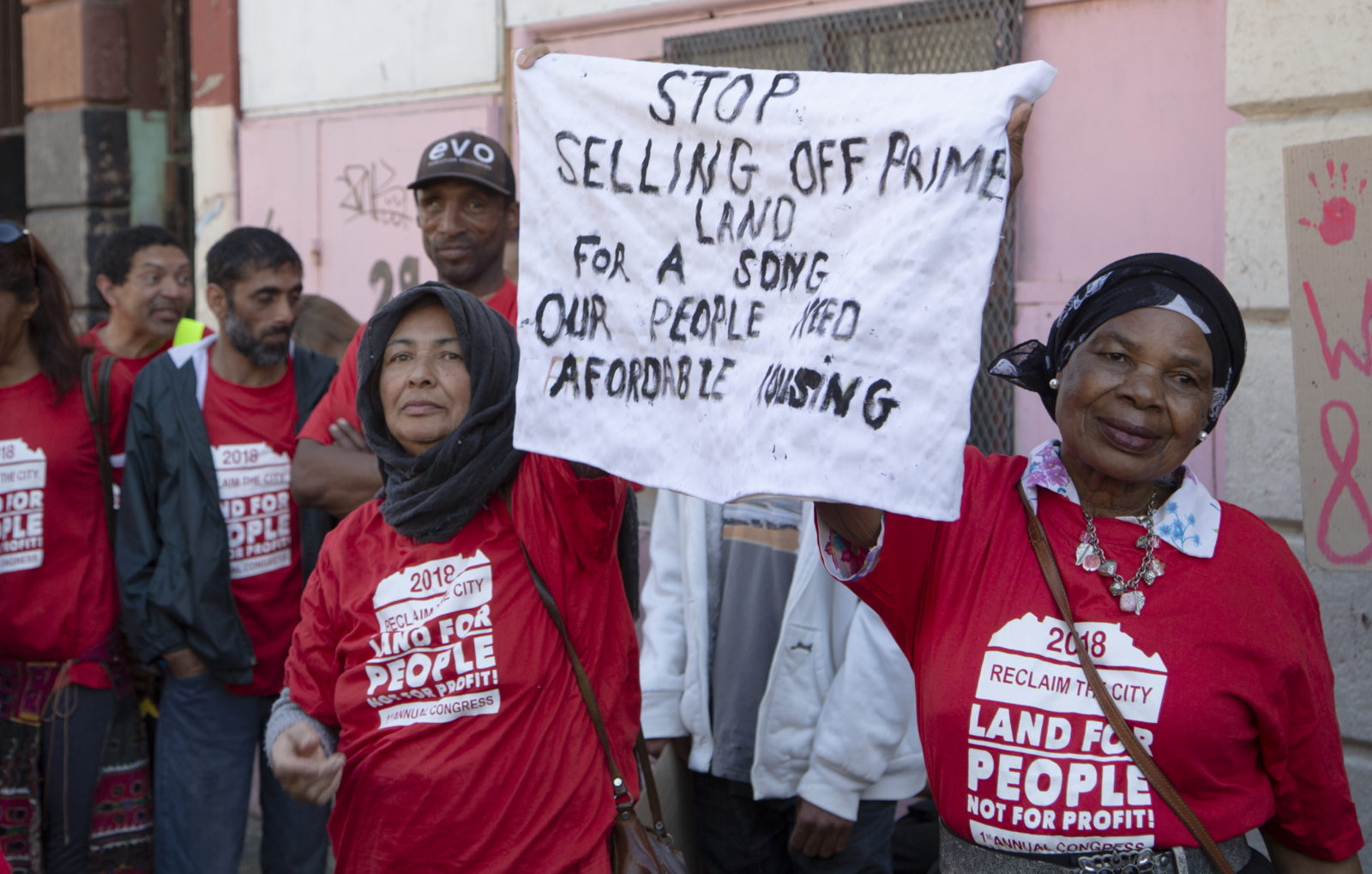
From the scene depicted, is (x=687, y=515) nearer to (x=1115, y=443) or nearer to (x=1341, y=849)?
(x=1115, y=443)

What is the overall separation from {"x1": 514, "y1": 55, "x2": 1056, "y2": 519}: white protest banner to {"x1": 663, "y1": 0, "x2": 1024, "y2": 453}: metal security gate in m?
1.68

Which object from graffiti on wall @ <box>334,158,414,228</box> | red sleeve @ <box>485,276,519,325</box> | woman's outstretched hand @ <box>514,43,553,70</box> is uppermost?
graffiti on wall @ <box>334,158,414,228</box>

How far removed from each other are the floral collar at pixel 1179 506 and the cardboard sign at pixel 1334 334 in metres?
1.07

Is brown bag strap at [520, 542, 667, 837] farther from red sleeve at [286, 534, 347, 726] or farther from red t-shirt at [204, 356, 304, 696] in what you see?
red t-shirt at [204, 356, 304, 696]

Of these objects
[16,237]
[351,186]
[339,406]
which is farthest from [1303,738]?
[351,186]

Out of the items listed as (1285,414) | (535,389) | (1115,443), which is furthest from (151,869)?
(1285,414)

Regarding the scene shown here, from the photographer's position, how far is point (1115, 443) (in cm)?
217

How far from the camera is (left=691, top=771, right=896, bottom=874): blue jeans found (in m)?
3.16

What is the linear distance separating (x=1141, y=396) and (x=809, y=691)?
1265 mm

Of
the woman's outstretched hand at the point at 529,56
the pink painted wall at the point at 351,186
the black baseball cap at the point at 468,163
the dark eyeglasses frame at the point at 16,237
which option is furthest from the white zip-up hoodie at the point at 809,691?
the pink painted wall at the point at 351,186

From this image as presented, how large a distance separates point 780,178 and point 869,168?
0.15m

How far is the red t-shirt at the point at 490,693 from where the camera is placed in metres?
2.35

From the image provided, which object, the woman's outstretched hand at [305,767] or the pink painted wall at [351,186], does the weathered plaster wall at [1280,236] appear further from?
the pink painted wall at [351,186]

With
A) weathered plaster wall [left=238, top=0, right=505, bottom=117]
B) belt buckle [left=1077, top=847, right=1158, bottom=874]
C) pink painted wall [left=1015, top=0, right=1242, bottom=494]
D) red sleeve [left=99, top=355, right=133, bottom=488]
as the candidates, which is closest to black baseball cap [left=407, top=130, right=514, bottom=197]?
red sleeve [left=99, top=355, right=133, bottom=488]
